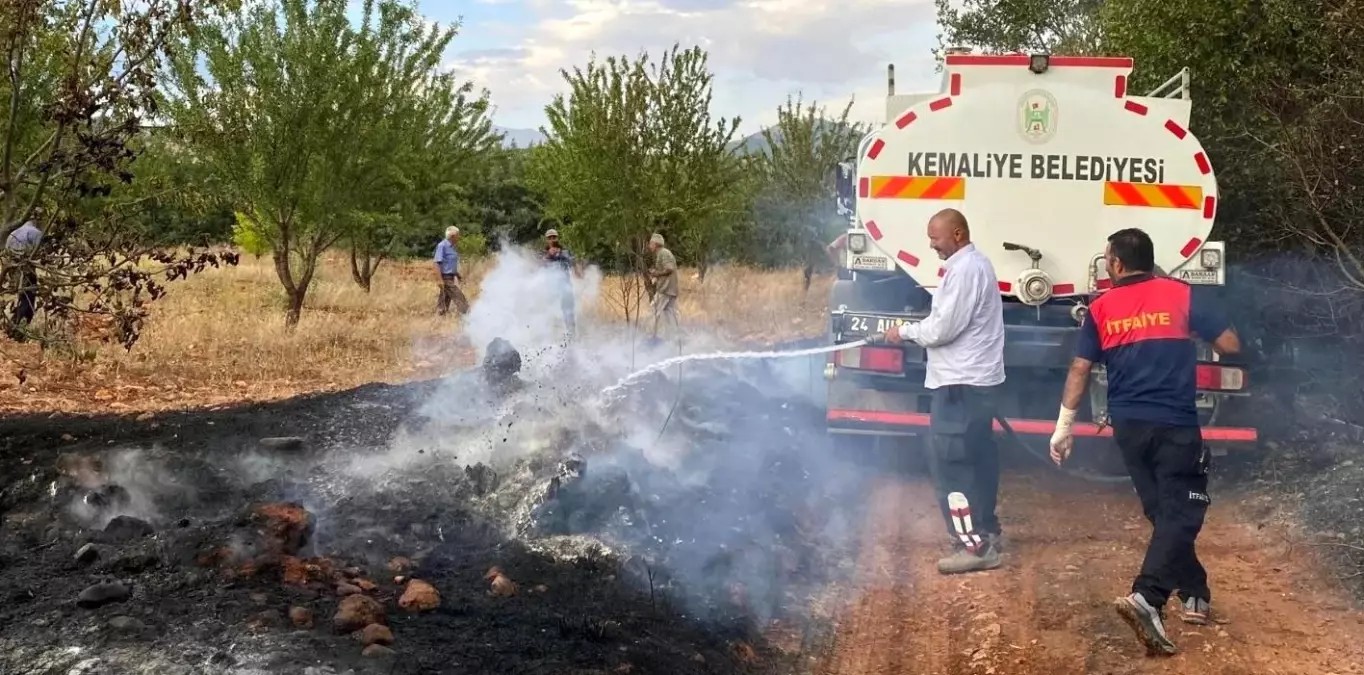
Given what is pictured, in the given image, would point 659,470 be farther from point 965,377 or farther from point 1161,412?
point 1161,412

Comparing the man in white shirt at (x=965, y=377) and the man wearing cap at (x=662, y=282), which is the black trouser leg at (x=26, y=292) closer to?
the man in white shirt at (x=965, y=377)

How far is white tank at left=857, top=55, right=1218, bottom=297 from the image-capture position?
5797 mm

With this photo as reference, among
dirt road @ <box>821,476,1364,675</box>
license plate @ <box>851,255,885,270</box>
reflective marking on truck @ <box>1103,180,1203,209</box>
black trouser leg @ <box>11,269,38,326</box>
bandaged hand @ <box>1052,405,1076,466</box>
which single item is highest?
reflective marking on truck @ <box>1103,180,1203,209</box>

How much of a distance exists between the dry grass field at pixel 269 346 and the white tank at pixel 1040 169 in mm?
4895

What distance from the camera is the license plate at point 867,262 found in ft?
19.9

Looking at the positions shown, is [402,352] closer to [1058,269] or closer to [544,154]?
[544,154]

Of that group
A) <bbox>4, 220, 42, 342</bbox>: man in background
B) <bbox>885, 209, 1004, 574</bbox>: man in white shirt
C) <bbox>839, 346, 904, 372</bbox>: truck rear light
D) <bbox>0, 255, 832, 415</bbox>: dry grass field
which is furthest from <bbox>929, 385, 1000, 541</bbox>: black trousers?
<bbox>0, 255, 832, 415</bbox>: dry grass field

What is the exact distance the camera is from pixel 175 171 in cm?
1158

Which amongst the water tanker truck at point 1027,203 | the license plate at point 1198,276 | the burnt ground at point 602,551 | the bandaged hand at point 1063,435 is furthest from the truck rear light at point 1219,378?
the bandaged hand at point 1063,435

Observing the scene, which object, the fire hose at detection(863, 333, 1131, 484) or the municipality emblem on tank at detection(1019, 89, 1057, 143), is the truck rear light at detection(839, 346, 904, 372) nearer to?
the fire hose at detection(863, 333, 1131, 484)

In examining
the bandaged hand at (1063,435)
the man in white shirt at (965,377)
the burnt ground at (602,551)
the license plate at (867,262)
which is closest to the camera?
the burnt ground at (602,551)

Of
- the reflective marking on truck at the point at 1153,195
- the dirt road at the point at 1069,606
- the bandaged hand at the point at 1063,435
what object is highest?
the reflective marking on truck at the point at 1153,195

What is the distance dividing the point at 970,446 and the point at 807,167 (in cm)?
1547

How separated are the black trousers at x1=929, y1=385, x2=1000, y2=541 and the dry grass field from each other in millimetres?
4678
